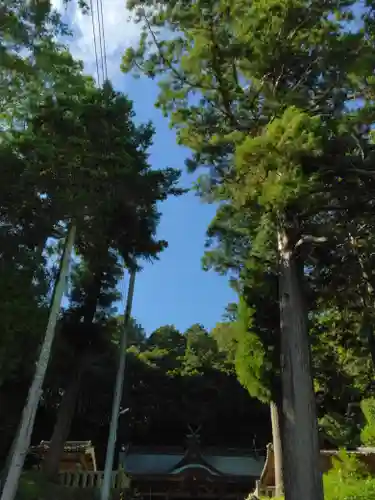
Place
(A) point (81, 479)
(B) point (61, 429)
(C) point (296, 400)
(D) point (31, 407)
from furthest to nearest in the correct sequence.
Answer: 1. (B) point (61, 429)
2. (A) point (81, 479)
3. (D) point (31, 407)
4. (C) point (296, 400)

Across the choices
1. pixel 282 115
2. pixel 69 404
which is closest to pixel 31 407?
pixel 69 404

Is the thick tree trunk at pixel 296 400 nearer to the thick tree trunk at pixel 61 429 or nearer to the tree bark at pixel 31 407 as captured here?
the tree bark at pixel 31 407

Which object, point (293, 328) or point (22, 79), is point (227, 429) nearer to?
point (293, 328)

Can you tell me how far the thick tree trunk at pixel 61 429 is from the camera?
11.7 m

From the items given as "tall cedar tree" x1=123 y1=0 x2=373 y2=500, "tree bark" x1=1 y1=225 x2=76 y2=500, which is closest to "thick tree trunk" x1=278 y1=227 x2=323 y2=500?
"tall cedar tree" x1=123 y1=0 x2=373 y2=500

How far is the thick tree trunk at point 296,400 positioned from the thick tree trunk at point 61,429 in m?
6.98

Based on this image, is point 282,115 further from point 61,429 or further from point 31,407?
point 61,429

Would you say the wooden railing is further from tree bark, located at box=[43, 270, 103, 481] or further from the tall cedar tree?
the tall cedar tree

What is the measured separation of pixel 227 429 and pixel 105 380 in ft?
21.9

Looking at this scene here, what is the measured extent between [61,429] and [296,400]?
7.56m

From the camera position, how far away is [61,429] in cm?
1230

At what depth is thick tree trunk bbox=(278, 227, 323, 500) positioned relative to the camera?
20.8 feet

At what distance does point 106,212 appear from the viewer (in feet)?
34.2

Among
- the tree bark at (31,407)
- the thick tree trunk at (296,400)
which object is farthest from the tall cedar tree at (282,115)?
the tree bark at (31,407)
